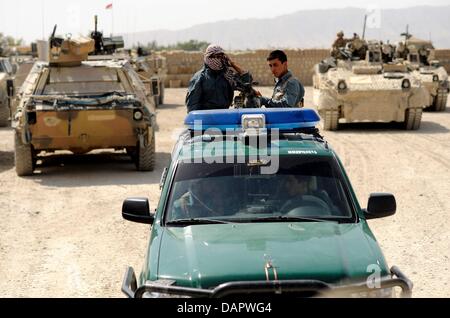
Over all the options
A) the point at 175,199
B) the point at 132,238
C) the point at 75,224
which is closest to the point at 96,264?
the point at 132,238

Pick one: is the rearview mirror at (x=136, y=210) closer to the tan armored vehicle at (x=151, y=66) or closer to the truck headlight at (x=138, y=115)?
the truck headlight at (x=138, y=115)

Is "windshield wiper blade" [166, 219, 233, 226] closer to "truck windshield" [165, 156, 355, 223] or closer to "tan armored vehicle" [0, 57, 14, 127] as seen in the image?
"truck windshield" [165, 156, 355, 223]

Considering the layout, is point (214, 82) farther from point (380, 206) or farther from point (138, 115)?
point (138, 115)

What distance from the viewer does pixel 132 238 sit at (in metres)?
8.96

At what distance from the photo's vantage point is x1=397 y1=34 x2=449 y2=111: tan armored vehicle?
2284cm

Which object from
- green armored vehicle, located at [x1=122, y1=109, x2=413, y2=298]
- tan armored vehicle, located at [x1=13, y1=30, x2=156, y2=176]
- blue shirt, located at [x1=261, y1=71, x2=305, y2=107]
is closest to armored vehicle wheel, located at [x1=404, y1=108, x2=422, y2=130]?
tan armored vehicle, located at [x1=13, y1=30, x2=156, y2=176]

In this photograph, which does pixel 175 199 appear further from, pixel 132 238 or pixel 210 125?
pixel 132 238

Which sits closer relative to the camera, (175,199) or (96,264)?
(175,199)

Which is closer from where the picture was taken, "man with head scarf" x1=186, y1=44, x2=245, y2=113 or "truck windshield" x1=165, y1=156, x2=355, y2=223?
"truck windshield" x1=165, y1=156, x2=355, y2=223

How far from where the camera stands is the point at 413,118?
61.5 feet

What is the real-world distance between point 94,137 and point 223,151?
7.60 metres

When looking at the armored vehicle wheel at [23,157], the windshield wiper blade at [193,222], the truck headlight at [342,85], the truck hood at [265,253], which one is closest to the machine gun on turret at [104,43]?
the truck headlight at [342,85]

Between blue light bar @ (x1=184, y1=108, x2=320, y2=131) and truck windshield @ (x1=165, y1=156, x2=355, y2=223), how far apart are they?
0.47 meters

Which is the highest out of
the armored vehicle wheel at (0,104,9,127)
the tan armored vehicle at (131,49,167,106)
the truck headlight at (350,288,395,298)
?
the truck headlight at (350,288,395,298)
